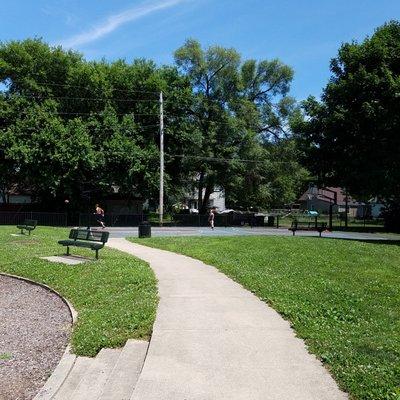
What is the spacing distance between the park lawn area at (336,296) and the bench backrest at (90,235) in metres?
2.98

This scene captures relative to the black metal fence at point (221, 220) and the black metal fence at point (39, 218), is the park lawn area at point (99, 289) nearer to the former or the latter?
the black metal fence at point (39, 218)

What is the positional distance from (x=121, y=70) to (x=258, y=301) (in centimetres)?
3894

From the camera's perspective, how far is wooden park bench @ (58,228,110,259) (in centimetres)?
1505

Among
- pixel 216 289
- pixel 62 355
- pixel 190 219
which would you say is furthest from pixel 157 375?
pixel 190 219

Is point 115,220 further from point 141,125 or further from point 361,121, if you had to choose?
point 361,121

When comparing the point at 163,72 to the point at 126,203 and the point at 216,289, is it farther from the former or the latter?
the point at 216,289

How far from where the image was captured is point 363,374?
5.39 meters

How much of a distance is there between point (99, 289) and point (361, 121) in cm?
2034

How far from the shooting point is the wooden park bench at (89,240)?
1505cm

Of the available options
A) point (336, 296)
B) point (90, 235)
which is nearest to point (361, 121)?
point (90, 235)

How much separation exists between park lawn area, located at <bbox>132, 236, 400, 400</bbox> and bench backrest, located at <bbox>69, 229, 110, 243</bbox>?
2979mm

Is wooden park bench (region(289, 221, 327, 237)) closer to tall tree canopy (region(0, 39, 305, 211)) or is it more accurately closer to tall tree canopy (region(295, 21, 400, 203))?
tall tree canopy (region(295, 21, 400, 203))

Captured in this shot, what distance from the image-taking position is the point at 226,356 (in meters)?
6.14

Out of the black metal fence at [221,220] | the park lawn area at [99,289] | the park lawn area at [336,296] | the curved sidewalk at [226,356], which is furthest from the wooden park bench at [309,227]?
the curved sidewalk at [226,356]
